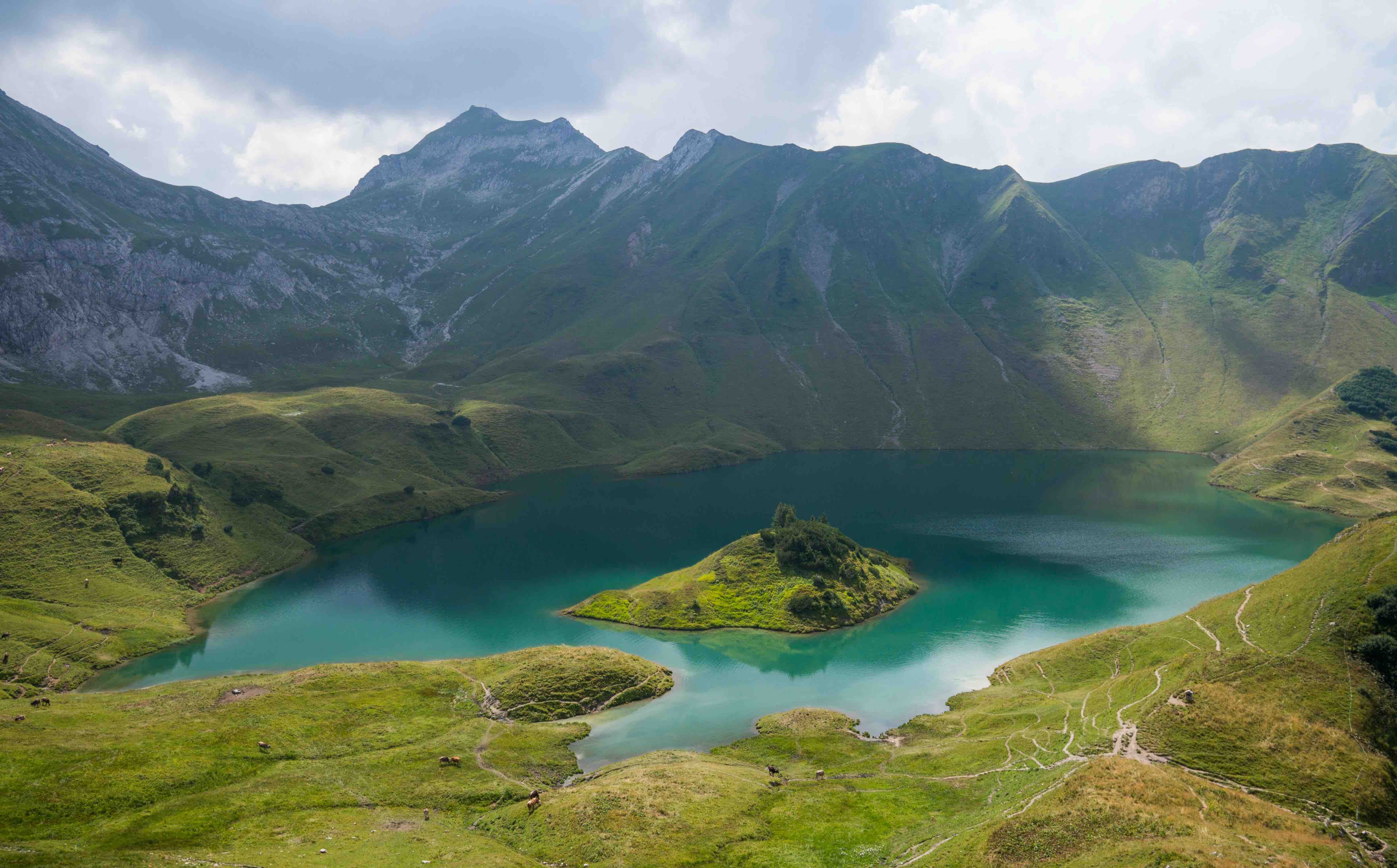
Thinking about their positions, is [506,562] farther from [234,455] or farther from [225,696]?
[234,455]

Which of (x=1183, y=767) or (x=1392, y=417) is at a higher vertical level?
(x=1392, y=417)

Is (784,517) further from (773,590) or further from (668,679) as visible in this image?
(668,679)

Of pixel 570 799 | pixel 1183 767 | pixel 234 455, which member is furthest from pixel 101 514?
pixel 1183 767

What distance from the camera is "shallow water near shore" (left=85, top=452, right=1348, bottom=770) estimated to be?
268 feet

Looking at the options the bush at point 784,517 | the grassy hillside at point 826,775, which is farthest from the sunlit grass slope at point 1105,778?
the bush at point 784,517

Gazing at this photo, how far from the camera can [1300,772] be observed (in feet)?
136

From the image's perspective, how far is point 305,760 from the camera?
187 feet

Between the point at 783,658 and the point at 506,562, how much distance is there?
2638 inches

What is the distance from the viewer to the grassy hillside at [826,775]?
124 ft

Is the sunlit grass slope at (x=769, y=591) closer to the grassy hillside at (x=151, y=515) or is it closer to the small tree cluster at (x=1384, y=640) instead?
the small tree cluster at (x=1384, y=640)

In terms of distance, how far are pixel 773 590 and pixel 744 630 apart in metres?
9.13

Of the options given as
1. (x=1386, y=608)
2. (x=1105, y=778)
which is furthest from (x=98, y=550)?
(x=1386, y=608)

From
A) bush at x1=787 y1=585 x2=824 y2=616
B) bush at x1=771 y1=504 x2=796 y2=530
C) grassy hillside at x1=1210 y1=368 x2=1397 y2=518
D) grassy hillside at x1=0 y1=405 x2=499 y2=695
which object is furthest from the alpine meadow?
bush at x1=771 y1=504 x2=796 y2=530

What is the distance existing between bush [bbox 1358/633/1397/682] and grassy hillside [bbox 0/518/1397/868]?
92 centimetres
